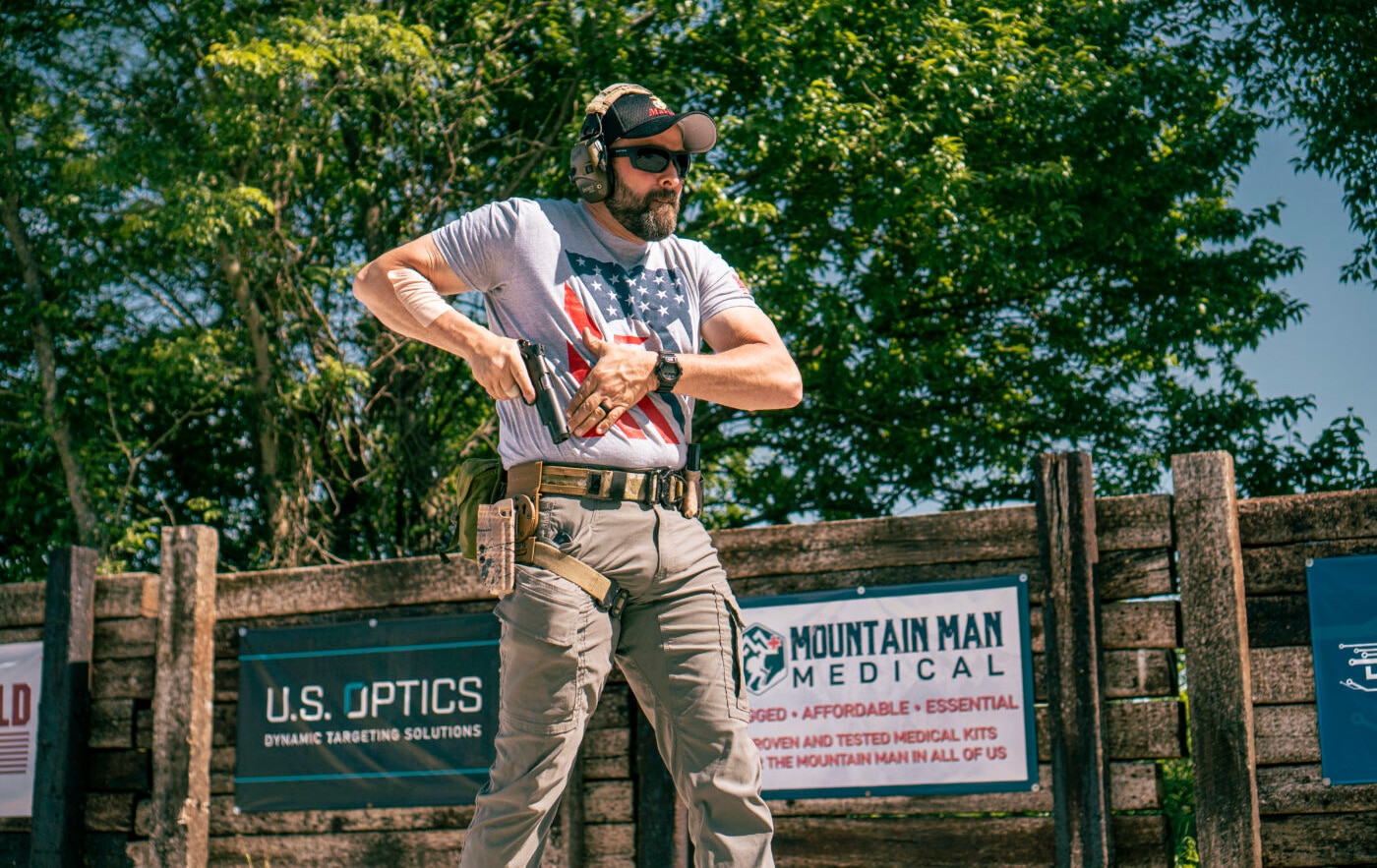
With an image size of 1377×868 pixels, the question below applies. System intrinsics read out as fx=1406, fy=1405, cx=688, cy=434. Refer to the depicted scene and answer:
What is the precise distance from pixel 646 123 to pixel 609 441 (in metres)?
0.76

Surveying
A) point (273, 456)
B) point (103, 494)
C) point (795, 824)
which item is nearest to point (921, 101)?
point (273, 456)

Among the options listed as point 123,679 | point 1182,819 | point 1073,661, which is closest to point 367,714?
point 123,679

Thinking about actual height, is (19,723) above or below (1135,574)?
below

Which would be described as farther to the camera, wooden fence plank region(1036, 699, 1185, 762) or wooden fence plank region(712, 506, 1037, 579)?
wooden fence plank region(712, 506, 1037, 579)

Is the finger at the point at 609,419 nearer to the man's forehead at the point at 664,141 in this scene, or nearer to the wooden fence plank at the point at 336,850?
the man's forehead at the point at 664,141

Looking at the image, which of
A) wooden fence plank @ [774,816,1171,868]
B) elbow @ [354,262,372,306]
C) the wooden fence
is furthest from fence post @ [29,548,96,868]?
elbow @ [354,262,372,306]

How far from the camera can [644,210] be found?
338 cm

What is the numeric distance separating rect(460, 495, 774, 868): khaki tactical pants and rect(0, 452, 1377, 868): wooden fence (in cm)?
260

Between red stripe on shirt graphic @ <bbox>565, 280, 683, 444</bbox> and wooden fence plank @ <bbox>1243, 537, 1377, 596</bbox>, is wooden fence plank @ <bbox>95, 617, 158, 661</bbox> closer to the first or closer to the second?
red stripe on shirt graphic @ <bbox>565, 280, 683, 444</bbox>

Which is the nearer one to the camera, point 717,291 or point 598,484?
point 598,484

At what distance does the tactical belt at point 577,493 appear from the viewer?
3.11 meters

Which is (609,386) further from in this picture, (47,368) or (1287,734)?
(47,368)

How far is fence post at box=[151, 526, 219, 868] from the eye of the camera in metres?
6.61

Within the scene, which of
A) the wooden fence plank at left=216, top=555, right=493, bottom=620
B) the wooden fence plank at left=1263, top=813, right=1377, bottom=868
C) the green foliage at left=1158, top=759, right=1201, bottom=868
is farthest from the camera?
the green foliage at left=1158, top=759, right=1201, bottom=868
